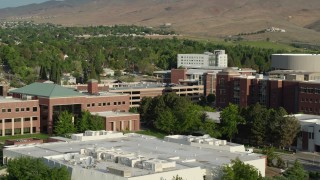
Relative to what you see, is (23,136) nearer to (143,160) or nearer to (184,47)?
(143,160)

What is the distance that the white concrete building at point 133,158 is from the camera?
3344 cm

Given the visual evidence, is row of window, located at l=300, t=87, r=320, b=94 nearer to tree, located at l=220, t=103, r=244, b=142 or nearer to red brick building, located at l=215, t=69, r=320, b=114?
red brick building, located at l=215, t=69, r=320, b=114

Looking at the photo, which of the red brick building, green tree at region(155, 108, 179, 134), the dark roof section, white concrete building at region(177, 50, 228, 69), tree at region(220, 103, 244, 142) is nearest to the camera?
tree at region(220, 103, 244, 142)

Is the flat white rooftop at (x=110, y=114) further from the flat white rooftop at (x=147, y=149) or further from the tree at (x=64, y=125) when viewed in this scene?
the flat white rooftop at (x=147, y=149)

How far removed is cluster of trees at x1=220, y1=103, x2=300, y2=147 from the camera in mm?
50469

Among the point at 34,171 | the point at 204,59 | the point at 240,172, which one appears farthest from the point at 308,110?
the point at 204,59

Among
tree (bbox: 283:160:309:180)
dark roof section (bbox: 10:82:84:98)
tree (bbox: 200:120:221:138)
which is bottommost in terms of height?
tree (bbox: 283:160:309:180)

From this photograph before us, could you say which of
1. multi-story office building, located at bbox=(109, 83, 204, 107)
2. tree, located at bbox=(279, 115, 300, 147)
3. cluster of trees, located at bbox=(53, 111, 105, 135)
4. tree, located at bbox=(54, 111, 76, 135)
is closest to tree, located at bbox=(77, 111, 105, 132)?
cluster of trees, located at bbox=(53, 111, 105, 135)

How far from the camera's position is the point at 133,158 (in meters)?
35.2

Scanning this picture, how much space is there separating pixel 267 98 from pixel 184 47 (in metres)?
62.4

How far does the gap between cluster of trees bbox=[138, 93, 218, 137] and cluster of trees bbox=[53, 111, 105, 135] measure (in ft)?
15.4

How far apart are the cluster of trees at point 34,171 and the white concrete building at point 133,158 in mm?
1572

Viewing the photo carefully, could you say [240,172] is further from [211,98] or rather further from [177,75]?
[177,75]

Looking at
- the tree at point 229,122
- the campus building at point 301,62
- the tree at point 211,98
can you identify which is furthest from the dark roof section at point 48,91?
the campus building at point 301,62
